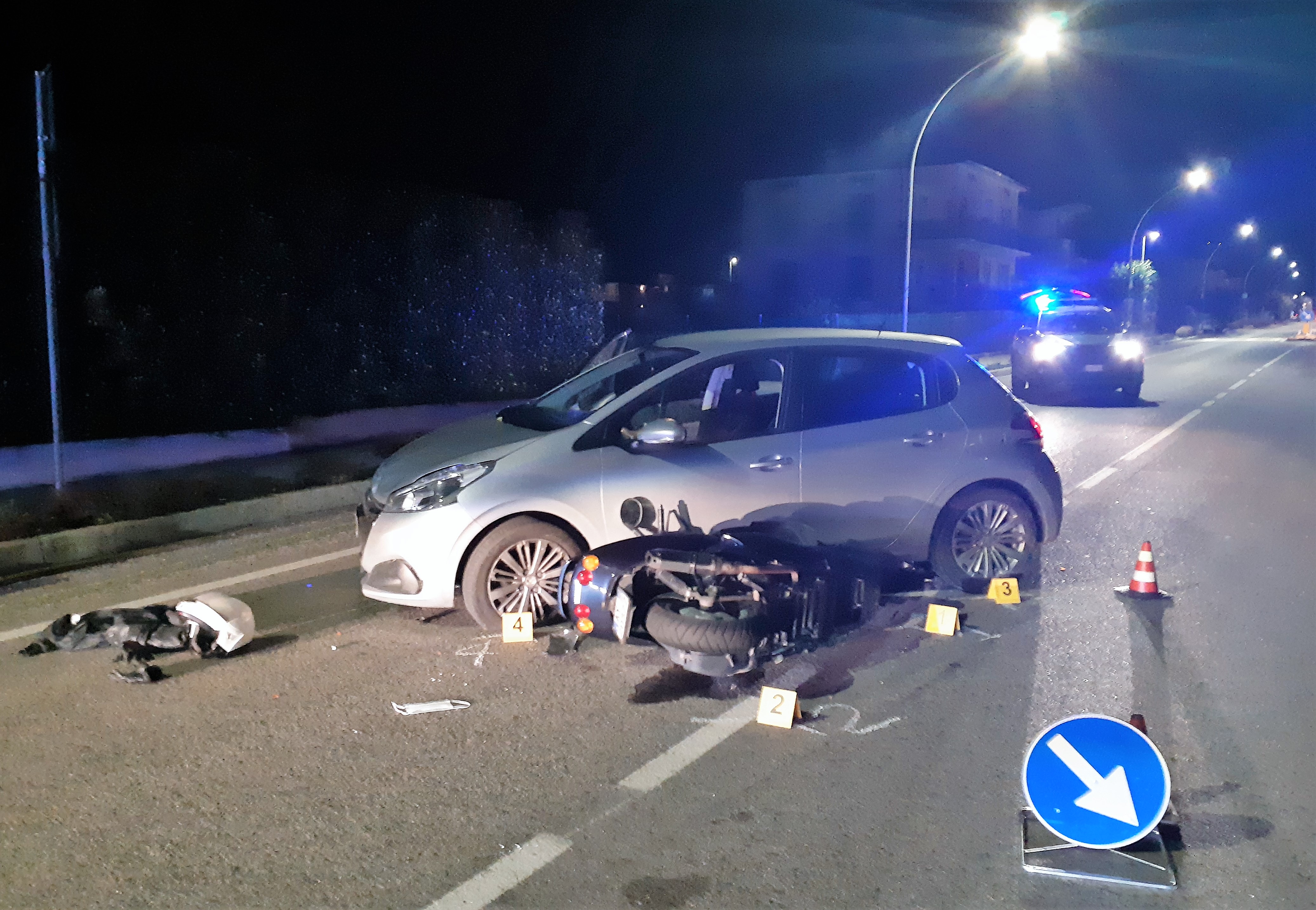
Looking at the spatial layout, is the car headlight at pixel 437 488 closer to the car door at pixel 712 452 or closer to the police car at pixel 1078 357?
the car door at pixel 712 452

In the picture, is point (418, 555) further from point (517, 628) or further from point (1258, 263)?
point (1258, 263)

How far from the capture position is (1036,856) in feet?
11.6

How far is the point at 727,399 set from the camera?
6.26 m

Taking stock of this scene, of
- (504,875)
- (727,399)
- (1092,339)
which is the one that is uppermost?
(1092,339)

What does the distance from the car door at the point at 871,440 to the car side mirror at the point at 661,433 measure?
0.87m

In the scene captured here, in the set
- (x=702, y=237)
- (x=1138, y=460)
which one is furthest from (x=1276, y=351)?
(x=1138, y=460)

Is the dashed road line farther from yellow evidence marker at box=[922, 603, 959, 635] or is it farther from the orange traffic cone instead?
yellow evidence marker at box=[922, 603, 959, 635]

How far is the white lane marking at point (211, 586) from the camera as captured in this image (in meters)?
5.99

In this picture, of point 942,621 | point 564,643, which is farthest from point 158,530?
point 942,621

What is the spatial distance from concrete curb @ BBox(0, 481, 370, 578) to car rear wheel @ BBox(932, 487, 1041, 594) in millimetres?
4462

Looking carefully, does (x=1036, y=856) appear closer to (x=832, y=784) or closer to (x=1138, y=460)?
(x=832, y=784)

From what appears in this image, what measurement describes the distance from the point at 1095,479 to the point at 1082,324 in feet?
33.6

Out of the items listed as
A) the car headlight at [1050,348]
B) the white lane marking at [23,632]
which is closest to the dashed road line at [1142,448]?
the car headlight at [1050,348]

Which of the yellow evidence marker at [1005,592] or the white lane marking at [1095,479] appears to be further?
the white lane marking at [1095,479]
